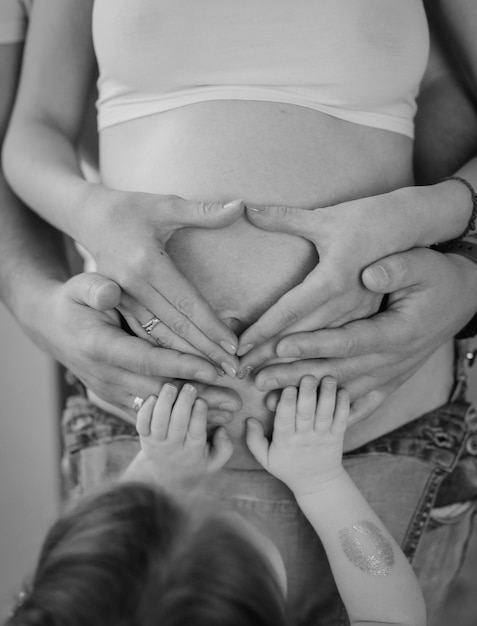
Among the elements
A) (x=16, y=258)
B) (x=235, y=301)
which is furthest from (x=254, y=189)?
(x=16, y=258)

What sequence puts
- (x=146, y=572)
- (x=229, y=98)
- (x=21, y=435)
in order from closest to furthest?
(x=146, y=572), (x=229, y=98), (x=21, y=435)

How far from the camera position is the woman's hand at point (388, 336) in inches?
33.4

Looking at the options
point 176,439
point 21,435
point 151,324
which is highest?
point 151,324

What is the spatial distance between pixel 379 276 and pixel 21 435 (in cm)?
141

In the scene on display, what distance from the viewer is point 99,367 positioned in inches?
35.5

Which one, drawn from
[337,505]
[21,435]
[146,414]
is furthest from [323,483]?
[21,435]

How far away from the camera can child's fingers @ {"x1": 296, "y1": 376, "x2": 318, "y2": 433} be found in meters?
0.87

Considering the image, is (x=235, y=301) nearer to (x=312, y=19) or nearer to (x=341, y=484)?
(x=341, y=484)

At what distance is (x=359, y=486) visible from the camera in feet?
3.26

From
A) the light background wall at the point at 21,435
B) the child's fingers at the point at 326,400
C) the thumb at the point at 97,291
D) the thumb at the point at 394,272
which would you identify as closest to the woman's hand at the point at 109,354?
the thumb at the point at 97,291

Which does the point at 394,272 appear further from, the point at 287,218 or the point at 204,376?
the point at 204,376

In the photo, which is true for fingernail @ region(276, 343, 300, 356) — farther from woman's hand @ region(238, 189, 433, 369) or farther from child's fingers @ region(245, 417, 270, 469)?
child's fingers @ region(245, 417, 270, 469)

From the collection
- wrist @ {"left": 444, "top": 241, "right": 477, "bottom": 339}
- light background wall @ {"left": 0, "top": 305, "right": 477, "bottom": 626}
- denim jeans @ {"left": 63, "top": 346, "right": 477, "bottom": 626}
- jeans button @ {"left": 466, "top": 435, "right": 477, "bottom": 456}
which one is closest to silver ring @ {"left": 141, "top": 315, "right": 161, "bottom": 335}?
denim jeans @ {"left": 63, "top": 346, "right": 477, "bottom": 626}

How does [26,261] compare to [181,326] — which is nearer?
[181,326]
